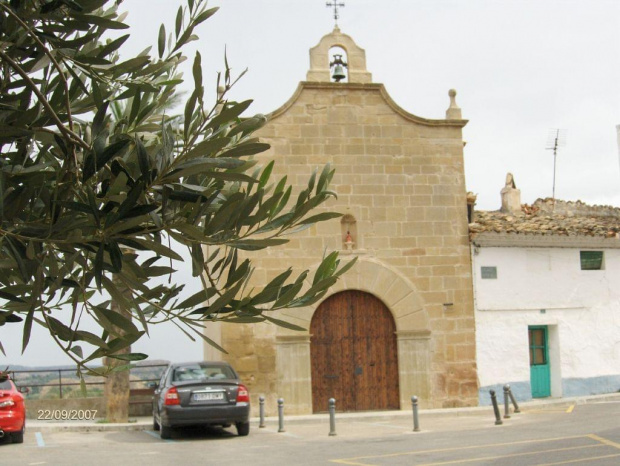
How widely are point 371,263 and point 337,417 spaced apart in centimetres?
338

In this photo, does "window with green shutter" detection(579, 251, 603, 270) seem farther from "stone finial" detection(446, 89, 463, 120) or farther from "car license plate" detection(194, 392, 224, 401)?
"car license plate" detection(194, 392, 224, 401)

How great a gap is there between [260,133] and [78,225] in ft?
52.9

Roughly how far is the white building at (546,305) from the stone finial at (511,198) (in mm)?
1184

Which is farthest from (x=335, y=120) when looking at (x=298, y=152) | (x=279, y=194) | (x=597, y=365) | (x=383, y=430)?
(x=279, y=194)

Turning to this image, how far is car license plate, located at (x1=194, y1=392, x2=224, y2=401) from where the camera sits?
47.0ft

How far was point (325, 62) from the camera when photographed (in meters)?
19.6

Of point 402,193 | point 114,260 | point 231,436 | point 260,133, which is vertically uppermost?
point 260,133

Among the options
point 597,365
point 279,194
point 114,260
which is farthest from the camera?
point 597,365

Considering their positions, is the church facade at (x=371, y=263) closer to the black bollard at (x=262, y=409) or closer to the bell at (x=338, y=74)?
the bell at (x=338, y=74)

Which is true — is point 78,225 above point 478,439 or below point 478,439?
above

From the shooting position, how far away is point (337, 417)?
17797 millimetres

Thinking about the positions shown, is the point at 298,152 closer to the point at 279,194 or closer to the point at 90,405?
the point at 90,405

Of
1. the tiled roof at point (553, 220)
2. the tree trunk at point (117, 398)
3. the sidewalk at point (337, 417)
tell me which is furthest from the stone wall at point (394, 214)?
the tree trunk at point (117, 398)

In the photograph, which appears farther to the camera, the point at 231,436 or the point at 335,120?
the point at 335,120
